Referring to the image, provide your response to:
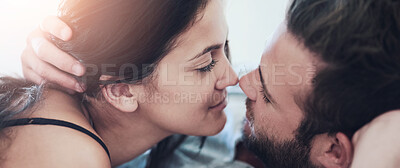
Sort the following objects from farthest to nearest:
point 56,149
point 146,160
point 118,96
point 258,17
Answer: point 258,17 → point 146,160 → point 118,96 → point 56,149

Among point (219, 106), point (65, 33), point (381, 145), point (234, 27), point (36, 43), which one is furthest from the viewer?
point (234, 27)

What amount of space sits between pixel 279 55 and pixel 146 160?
0.78 meters

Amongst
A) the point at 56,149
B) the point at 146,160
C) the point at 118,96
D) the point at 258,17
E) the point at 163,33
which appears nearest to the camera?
the point at 56,149

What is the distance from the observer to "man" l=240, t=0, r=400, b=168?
0.75 metres

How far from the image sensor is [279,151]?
3.49ft

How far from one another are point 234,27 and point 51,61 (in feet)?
3.86

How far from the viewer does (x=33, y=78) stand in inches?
42.7

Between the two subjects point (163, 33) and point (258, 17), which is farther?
point (258, 17)

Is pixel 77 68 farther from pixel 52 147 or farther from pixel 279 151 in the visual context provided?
pixel 279 151

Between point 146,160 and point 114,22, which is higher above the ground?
point 114,22

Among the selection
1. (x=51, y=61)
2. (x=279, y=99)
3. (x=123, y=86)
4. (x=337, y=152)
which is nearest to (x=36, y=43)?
(x=51, y=61)

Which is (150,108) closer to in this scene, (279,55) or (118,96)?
(118,96)

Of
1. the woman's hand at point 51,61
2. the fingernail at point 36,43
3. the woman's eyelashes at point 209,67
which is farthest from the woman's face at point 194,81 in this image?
the fingernail at point 36,43

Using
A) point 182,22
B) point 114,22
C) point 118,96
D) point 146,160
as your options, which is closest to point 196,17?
point 182,22
